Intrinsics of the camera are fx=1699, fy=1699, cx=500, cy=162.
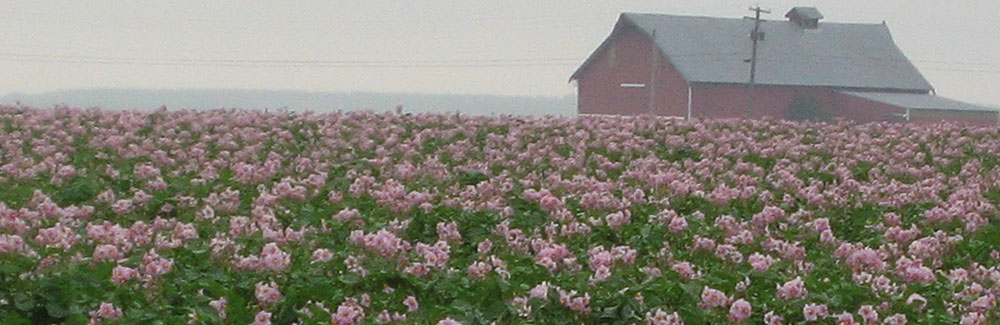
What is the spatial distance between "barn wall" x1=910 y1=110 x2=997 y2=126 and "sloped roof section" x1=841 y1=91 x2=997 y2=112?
0.61 feet

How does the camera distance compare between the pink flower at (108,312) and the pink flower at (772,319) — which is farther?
the pink flower at (772,319)

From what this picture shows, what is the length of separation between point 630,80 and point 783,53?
7.69 metres

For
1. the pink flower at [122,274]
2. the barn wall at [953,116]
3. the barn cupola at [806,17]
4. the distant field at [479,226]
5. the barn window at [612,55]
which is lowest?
the barn wall at [953,116]

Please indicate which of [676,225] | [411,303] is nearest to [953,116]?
[676,225]

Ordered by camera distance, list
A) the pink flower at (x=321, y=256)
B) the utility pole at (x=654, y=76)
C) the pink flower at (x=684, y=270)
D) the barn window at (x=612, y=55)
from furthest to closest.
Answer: the barn window at (x=612, y=55), the utility pole at (x=654, y=76), the pink flower at (x=321, y=256), the pink flower at (x=684, y=270)

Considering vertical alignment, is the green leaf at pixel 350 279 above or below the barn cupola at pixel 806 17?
above

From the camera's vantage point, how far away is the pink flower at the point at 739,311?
9883mm

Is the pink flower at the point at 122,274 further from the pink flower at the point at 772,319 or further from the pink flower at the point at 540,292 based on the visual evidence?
the pink flower at the point at 772,319

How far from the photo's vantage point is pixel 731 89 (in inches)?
3024

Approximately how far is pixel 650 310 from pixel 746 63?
70.2m

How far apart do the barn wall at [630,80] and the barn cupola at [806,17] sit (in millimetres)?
9566

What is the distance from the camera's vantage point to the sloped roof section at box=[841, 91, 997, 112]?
7331 cm

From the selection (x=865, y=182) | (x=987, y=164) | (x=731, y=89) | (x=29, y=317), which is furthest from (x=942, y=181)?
(x=731, y=89)

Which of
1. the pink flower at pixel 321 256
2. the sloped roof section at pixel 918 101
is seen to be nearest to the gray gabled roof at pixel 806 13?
the sloped roof section at pixel 918 101
